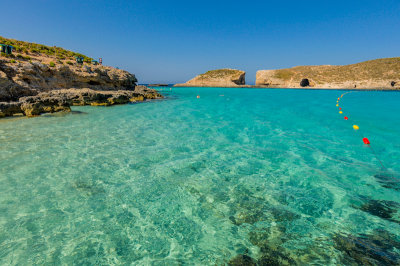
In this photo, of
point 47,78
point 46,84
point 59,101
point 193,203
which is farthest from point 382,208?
point 47,78

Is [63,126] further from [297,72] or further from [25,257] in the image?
[297,72]

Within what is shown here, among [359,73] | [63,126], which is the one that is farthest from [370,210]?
[359,73]

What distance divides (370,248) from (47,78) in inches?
1147

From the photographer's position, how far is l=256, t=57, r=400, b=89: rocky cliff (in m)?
79.4

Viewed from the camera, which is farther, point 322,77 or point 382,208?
point 322,77

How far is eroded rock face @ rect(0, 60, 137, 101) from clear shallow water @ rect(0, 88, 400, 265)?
13.2 meters

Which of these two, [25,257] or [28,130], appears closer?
[25,257]

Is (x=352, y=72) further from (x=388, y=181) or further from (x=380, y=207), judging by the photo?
(x=380, y=207)

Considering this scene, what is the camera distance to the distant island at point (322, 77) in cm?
8019

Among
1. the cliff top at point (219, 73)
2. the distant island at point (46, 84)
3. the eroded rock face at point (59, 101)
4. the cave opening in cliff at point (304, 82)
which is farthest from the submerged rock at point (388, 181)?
the cliff top at point (219, 73)

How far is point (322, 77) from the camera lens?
324 feet

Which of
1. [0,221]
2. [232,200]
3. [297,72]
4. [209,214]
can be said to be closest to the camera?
[0,221]

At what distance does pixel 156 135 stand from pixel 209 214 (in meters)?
7.09

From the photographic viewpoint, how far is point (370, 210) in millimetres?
4492
